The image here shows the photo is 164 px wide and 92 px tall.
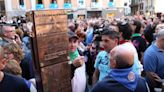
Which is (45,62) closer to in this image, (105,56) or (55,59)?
(55,59)

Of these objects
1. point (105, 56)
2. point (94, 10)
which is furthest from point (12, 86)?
point (94, 10)

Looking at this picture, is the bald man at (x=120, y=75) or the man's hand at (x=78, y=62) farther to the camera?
the man's hand at (x=78, y=62)

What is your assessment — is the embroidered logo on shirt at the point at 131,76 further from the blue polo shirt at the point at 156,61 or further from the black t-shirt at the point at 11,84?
the blue polo shirt at the point at 156,61

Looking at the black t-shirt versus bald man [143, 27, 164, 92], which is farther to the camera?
bald man [143, 27, 164, 92]

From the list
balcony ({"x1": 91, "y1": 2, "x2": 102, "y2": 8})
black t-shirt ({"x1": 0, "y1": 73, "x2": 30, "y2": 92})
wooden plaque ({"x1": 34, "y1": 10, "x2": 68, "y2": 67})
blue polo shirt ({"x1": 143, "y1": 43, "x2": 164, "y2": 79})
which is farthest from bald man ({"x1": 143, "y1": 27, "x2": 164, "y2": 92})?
balcony ({"x1": 91, "y1": 2, "x2": 102, "y2": 8})

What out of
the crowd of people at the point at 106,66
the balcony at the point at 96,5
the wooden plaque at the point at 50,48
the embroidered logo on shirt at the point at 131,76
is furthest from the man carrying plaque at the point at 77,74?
the balcony at the point at 96,5

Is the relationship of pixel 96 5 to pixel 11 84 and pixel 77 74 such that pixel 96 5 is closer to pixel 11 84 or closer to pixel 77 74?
pixel 77 74

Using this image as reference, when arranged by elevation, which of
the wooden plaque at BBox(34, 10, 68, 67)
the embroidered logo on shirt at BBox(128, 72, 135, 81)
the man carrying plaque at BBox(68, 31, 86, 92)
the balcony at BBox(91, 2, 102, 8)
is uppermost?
the balcony at BBox(91, 2, 102, 8)

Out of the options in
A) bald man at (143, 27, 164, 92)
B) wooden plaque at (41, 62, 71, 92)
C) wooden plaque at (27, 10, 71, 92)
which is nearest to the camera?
wooden plaque at (27, 10, 71, 92)

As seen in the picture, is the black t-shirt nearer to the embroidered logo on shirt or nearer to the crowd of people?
the crowd of people

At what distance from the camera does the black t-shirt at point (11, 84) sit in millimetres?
2523

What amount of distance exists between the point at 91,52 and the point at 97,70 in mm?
1816

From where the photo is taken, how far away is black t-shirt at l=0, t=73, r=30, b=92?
2.52m

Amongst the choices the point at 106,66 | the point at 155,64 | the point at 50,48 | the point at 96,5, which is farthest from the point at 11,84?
the point at 96,5
